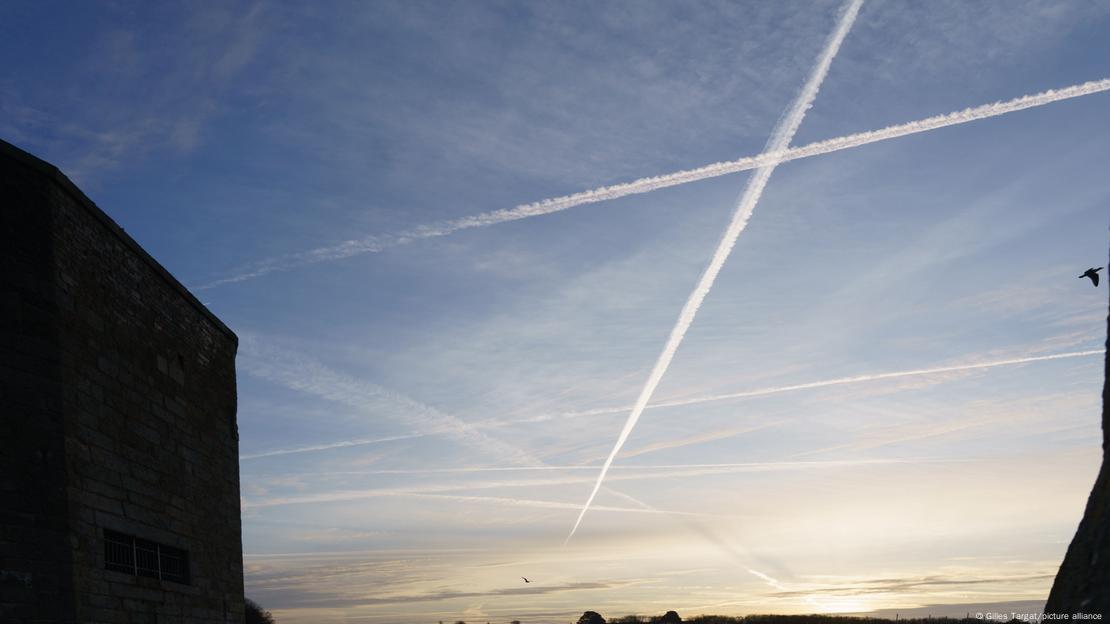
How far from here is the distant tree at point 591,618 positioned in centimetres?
3283

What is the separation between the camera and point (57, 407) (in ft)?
41.3

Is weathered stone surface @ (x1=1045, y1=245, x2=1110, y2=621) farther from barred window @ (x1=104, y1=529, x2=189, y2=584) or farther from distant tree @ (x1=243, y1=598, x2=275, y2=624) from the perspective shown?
distant tree @ (x1=243, y1=598, x2=275, y2=624)

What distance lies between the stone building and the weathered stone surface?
37.1 feet

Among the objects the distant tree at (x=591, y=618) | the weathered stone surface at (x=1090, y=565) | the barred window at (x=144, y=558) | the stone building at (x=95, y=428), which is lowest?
the distant tree at (x=591, y=618)

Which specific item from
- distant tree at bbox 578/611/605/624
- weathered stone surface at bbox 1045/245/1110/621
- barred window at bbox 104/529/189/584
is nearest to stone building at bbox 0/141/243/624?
barred window at bbox 104/529/189/584

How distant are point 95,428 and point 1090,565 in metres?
12.3

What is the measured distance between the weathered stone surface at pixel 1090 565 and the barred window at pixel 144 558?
1180cm

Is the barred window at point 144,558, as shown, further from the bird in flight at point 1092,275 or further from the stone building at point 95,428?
the bird in flight at point 1092,275

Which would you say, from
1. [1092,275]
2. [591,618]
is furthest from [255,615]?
[1092,275]

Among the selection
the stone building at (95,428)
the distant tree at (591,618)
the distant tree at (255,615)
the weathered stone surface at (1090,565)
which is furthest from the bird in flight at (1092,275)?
the distant tree at (255,615)

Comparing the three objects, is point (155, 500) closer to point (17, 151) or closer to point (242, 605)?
point (242, 605)

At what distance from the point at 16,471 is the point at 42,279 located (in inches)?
102

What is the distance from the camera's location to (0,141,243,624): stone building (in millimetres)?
12039

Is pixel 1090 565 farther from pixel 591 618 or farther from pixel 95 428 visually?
pixel 591 618
